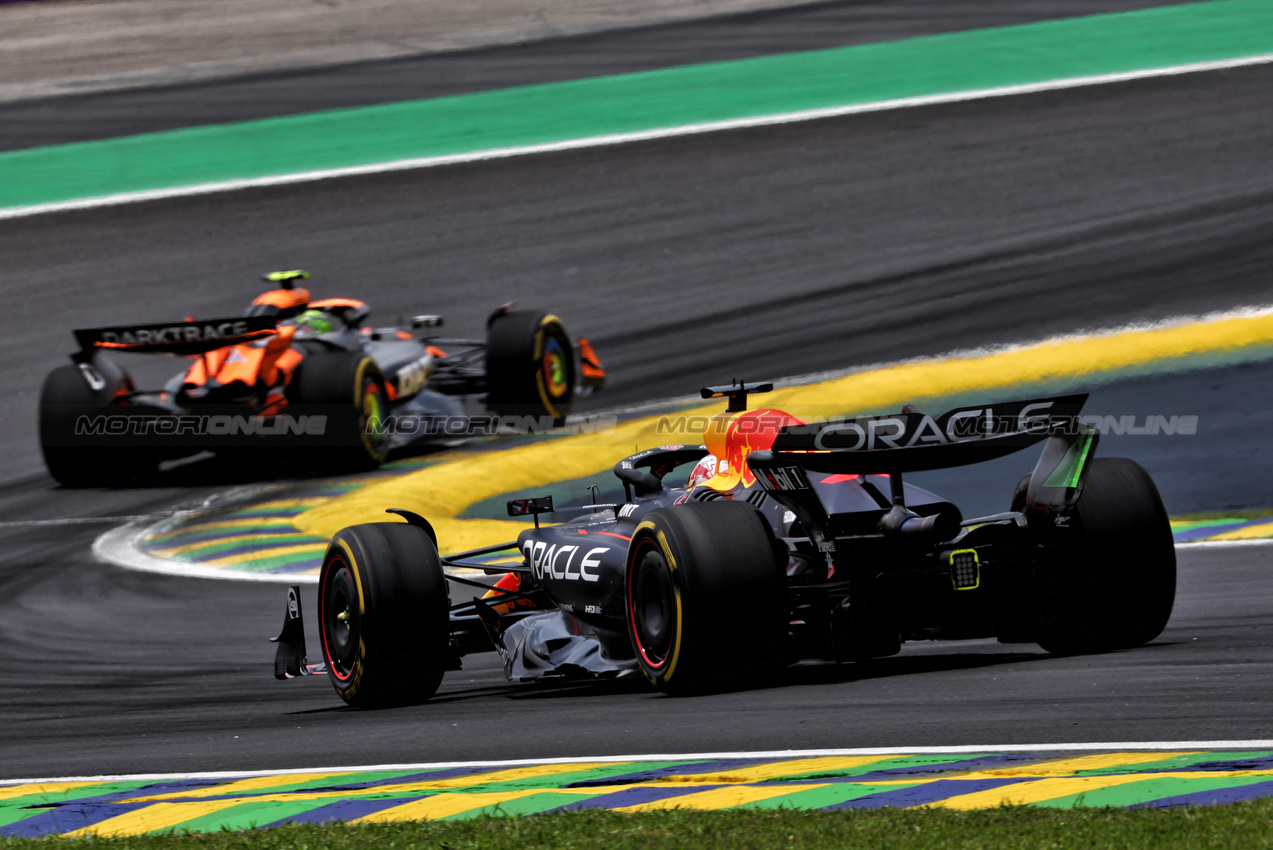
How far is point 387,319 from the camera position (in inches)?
816

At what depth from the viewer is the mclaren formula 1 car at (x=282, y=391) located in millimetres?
15734

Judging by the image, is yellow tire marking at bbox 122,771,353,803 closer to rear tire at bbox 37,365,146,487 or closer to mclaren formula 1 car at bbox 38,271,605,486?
mclaren formula 1 car at bbox 38,271,605,486

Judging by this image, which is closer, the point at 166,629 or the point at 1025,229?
the point at 166,629

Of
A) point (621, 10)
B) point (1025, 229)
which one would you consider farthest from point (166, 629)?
point (621, 10)

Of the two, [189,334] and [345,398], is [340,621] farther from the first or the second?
[345,398]

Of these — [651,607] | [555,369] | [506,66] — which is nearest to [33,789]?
[651,607]

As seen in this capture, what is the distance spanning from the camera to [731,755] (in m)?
6.31

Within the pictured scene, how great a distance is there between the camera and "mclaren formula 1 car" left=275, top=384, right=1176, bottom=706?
723 centimetres

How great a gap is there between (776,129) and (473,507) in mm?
11090

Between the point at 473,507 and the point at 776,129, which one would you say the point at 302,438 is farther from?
the point at 776,129

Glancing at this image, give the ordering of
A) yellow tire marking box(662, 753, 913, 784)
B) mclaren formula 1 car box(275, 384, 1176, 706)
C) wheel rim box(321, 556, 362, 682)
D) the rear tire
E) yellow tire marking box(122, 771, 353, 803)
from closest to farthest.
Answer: yellow tire marking box(662, 753, 913, 784) → yellow tire marking box(122, 771, 353, 803) → mclaren formula 1 car box(275, 384, 1176, 706) → wheel rim box(321, 556, 362, 682) → the rear tire

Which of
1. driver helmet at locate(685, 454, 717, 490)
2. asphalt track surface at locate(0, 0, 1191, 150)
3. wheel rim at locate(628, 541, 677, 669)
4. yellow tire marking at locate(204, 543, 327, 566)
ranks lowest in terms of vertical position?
yellow tire marking at locate(204, 543, 327, 566)

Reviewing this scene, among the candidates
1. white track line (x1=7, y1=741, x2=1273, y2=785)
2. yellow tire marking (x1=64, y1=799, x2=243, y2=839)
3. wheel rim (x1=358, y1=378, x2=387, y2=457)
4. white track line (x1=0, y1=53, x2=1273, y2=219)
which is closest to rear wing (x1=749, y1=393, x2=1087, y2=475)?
white track line (x1=7, y1=741, x2=1273, y2=785)

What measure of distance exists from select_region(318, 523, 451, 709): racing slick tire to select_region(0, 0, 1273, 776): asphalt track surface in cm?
19
